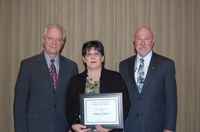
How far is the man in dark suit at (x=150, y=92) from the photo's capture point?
8.66 feet

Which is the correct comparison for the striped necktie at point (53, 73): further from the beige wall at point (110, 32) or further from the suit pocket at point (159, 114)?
the suit pocket at point (159, 114)

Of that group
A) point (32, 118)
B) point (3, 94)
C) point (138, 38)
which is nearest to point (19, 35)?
point (3, 94)

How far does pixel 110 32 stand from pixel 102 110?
4.68ft

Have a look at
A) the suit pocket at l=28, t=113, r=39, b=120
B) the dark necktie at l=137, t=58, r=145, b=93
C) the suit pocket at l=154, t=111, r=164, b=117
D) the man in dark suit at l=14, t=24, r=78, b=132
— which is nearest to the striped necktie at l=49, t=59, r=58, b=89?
the man in dark suit at l=14, t=24, r=78, b=132

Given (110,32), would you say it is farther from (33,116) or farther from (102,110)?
(33,116)

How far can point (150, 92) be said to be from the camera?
2641 mm

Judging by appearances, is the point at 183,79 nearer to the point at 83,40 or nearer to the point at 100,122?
the point at 83,40

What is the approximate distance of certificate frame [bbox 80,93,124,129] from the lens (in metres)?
2.38

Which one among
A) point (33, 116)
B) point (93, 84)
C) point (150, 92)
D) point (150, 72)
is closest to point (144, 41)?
point (150, 72)

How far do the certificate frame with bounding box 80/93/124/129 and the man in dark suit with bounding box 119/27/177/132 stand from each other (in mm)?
355

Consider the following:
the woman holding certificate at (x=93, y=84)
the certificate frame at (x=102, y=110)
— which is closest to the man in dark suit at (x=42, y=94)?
the woman holding certificate at (x=93, y=84)

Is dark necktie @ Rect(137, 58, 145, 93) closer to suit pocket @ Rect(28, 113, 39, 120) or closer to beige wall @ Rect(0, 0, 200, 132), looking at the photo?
beige wall @ Rect(0, 0, 200, 132)

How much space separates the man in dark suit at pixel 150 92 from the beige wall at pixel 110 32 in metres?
0.85

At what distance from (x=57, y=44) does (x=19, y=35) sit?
117 cm
